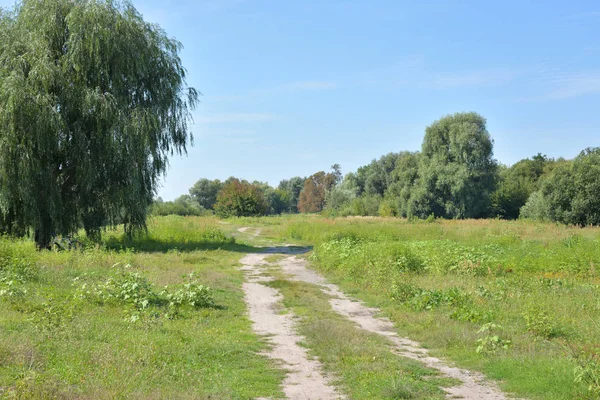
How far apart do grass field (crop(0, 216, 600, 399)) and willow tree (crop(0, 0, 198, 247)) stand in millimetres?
5115

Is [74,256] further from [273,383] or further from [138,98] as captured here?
[273,383]

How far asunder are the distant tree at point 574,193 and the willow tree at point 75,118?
33288 mm

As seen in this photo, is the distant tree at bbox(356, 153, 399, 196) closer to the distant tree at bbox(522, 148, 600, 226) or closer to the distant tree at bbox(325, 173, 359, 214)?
the distant tree at bbox(325, 173, 359, 214)

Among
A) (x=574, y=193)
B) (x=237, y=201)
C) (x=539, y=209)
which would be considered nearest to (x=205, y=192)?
(x=237, y=201)

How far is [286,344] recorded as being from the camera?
9.33 metres

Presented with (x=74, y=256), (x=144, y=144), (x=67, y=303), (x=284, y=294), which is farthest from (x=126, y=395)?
(x=144, y=144)

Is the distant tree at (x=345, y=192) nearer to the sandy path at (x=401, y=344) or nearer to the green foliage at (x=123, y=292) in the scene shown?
the sandy path at (x=401, y=344)

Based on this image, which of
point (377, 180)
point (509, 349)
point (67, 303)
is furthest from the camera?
point (377, 180)

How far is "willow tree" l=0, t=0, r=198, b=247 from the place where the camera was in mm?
21641

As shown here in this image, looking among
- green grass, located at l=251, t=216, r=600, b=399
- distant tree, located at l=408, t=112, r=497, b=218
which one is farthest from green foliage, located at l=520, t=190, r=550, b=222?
green grass, located at l=251, t=216, r=600, b=399

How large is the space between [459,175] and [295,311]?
157 feet

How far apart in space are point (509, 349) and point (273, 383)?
13.4ft

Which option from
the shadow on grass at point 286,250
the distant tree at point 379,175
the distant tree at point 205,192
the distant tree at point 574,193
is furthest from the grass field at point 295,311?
the distant tree at point 205,192

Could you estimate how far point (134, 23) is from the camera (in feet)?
82.2
